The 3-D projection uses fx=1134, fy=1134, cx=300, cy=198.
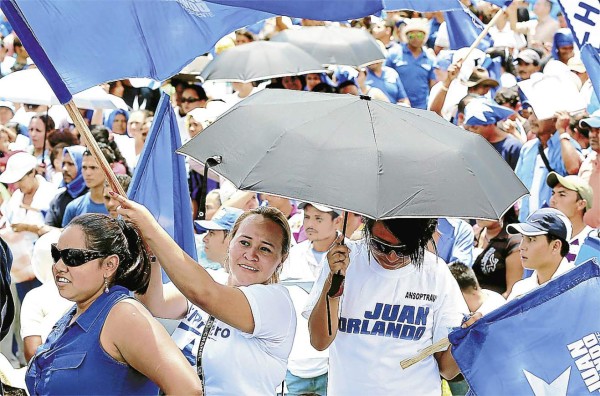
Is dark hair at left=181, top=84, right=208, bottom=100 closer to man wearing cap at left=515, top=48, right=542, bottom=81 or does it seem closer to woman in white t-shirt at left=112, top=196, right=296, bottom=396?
man wearing cap at left=515, top=48, right=542, bottom=81

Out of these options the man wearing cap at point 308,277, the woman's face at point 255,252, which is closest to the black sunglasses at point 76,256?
the woman's face at point 255,252

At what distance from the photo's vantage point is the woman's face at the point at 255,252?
4.15 meters

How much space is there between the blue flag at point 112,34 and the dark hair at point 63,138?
17.4ft

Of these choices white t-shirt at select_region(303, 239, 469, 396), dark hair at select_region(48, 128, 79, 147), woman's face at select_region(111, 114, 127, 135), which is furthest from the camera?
A: woman's face at select_region(111, 114, 127, 135)

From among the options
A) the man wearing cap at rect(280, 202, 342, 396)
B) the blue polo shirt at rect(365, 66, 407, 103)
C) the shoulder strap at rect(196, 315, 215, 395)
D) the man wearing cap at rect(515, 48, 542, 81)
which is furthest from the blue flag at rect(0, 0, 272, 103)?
the blue polo shirt at rect(365, 66, 407, 103)

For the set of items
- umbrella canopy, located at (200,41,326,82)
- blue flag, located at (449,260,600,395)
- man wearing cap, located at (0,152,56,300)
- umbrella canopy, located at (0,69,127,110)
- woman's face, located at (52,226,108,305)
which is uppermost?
woman's face, located at (52,226,108,305)

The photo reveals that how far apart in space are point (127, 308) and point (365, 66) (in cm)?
860

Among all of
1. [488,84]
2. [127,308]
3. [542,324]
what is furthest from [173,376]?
[488,84]

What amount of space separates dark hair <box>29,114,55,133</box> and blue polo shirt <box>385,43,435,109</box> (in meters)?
3.94

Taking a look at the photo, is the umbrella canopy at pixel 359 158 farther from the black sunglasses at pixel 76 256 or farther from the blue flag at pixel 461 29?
the blue flag at pixel 461 29

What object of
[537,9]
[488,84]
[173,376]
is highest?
[173,376]

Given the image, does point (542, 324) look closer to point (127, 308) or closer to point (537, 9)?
point (127, 308)

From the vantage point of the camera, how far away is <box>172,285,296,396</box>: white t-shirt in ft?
13.0

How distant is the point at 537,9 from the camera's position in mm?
14383
